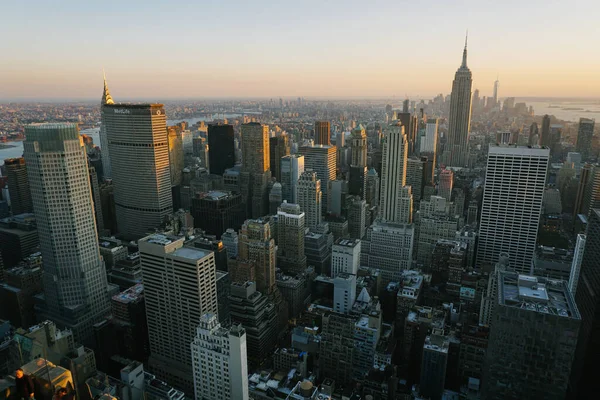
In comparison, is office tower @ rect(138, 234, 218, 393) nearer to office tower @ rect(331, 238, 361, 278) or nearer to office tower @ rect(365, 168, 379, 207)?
office tower @ rect(331, 238, 361, 278)

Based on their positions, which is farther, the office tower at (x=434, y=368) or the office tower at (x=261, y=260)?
the office tower at (x=261, y=260)

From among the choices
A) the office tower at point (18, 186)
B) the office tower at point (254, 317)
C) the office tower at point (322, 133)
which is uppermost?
the office tower at point (322, 133)

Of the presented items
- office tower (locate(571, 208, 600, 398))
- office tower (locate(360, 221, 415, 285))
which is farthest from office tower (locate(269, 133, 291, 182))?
office tower (locate(571, 208, 600, 398))

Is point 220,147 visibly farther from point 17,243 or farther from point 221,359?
point 221,359

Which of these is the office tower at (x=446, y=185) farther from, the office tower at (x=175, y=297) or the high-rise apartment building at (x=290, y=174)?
the office tower at (x=175, y=297)

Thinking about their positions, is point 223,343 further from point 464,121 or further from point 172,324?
point 464,121

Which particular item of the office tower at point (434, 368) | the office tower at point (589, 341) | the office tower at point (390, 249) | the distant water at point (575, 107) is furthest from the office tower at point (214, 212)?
the office tower at point (589, 341)

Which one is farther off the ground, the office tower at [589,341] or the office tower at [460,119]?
the office tower at [460,119]
